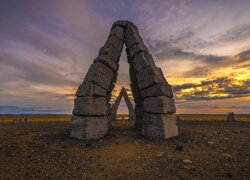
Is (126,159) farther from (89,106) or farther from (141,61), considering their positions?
(141,61)

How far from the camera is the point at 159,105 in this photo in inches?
488

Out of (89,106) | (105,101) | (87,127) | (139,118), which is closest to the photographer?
(87,127)

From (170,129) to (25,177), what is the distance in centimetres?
823

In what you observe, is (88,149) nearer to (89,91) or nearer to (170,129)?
(89,91)

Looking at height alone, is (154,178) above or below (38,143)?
below

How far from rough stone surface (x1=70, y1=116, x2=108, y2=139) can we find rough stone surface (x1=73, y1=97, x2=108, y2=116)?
29 cm

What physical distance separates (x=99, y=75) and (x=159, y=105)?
4.07m

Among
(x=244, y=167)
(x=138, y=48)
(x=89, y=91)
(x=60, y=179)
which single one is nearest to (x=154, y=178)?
(x=60, y=179)

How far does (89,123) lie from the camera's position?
12.2 m

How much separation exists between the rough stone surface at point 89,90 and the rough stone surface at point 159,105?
9.49ft

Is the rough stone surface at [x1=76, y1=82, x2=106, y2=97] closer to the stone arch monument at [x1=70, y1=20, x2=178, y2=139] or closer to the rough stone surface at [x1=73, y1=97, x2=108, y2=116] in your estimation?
the stone arch monument at [x1=70, y1=20, x2=178, y2=139]

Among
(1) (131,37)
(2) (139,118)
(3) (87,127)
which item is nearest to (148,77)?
(1) (131,37)

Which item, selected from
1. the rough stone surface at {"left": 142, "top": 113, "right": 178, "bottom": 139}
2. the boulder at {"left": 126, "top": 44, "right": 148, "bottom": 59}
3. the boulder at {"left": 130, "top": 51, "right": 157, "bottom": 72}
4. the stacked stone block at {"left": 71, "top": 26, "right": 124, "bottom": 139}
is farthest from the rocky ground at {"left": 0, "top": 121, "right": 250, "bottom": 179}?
the boulder at {"left": 126, "top": 44, "right": 148, "bottom": 59}

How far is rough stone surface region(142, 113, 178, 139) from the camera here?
12078 mm
